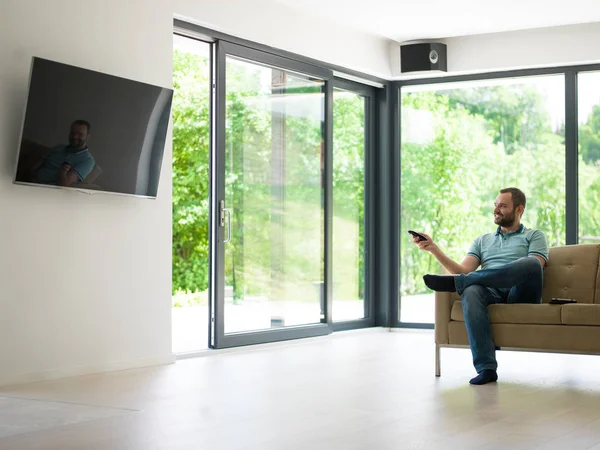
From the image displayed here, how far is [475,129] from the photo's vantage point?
8398 millimetres

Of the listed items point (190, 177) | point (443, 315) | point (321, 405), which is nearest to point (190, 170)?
point (190, 177)

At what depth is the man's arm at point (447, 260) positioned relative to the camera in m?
5.38

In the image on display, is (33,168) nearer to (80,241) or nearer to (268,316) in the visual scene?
(80,241)

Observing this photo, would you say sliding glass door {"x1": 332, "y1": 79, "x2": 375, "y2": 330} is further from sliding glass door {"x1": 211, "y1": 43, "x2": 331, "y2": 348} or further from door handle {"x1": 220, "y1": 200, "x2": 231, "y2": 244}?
door handle {"x1": 220, "y1": 200, "x2": 231, "y2": 244}

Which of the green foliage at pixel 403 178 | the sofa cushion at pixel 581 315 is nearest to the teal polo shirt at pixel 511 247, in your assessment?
the sofa cushion at pixel 581 315

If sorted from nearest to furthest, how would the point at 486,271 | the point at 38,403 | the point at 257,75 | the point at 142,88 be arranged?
the point at 38,403
the point at 486,271
the point at 142,88
the point at 257,75

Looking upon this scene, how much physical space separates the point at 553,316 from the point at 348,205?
11.9ft

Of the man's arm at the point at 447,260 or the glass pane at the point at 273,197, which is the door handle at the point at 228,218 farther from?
the man's arm at the point at 447,260

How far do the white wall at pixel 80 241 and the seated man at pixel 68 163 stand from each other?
13cm

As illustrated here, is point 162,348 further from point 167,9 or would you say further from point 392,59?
point 392,59

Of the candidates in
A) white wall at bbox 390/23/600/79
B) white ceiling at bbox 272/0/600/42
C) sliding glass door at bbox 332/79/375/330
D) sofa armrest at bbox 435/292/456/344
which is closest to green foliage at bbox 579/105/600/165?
white wall at bbox 390/23/600/79

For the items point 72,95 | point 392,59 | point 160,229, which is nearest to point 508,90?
point 392,59

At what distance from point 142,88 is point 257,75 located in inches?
58.9

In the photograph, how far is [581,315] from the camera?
4.91 metres
